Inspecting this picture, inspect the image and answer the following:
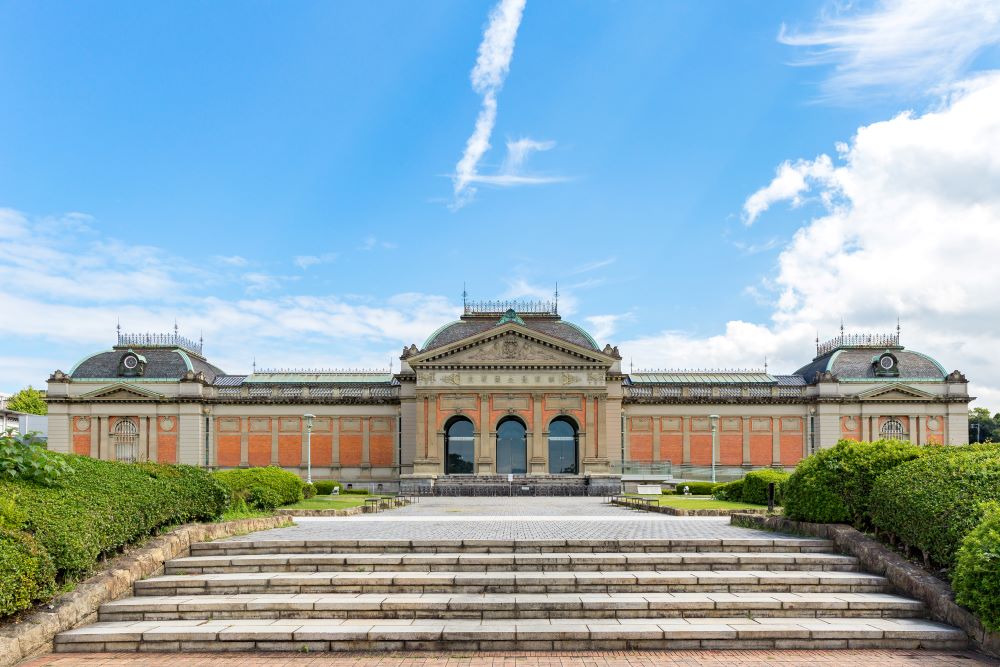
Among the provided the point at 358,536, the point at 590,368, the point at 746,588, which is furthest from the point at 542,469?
the point at 746,588

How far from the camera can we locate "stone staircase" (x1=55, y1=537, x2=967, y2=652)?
1059 centimetres

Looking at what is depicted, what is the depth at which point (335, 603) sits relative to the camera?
1146 centimetres

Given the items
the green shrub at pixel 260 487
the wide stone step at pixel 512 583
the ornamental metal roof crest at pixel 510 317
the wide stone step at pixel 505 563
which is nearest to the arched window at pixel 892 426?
the ornamental metal roof crest at pixel 510 317

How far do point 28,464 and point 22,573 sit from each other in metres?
2.93

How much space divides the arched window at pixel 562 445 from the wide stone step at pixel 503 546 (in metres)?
40.1

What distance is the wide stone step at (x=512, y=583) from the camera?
1210cm

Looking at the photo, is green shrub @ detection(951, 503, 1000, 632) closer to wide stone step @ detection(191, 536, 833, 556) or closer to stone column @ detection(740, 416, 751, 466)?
wide stone step @ detection(191, 536, 833, 556)

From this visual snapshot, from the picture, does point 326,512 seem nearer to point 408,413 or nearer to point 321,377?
point 408,413

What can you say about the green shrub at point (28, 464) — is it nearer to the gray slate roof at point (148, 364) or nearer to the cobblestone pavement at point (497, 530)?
the cobblestone pavement at point (497, 530)

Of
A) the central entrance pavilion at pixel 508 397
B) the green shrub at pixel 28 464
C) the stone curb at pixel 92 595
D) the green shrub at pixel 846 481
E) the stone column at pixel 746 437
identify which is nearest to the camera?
the stone curb at pixel 92 595

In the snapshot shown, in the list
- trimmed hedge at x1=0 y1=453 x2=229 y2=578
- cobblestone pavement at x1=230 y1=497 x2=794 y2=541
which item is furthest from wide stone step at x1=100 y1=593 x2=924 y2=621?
cobblestone pavement at x1=230 y1=497 x2=794 y2=541

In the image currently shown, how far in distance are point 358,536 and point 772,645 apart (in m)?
8.58

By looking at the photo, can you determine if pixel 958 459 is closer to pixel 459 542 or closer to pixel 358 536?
pixel 459 542

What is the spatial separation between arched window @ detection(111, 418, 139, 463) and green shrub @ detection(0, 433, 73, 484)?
162 feet
